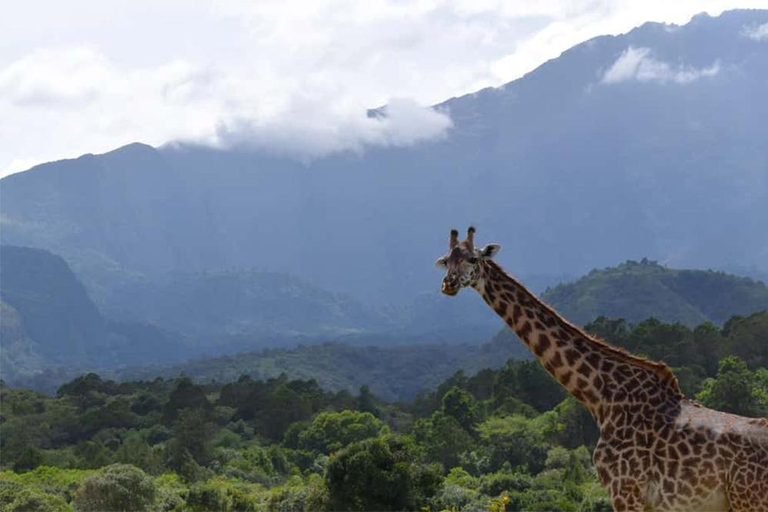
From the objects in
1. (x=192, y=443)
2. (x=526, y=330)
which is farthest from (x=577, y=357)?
(x=192, y=443)

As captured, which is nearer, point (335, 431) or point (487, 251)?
point (487, 251)

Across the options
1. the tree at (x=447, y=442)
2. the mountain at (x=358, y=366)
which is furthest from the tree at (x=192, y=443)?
the mountain at (x=358, y=366)

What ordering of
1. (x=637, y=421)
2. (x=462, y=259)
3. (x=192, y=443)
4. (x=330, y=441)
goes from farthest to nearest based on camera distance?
(x=330, y=441) → (x=192, y=443) → (x=462, y=259) → (x=637, y=421)

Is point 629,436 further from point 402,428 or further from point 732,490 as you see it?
point 402,428

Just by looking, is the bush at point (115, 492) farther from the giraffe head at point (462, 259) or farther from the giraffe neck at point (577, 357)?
the giraffe head at point (462, 259)

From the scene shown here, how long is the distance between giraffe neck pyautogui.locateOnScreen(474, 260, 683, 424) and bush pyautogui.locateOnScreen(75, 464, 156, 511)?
26.0 meters

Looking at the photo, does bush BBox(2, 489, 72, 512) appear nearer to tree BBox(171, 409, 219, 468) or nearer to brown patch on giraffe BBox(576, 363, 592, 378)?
brown patch on giraffe BBox(576, 363, 592, 378)

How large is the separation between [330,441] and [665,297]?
99.9 meters

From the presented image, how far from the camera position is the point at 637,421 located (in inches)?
308

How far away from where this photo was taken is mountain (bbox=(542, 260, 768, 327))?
14225cm

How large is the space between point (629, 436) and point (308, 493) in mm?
27052

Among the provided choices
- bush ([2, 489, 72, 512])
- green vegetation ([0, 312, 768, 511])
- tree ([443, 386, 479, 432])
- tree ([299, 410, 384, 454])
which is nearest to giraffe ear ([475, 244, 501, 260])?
green vegetation ([0, 312, 768, 511])

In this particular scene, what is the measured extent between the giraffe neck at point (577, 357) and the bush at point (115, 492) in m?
26.0

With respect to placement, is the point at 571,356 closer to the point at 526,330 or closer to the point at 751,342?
the point at 526,330
